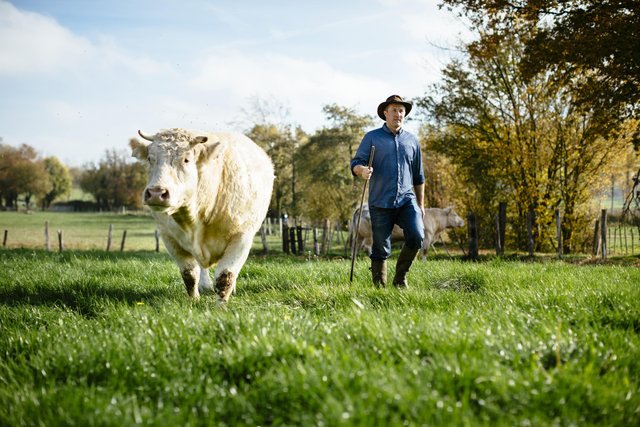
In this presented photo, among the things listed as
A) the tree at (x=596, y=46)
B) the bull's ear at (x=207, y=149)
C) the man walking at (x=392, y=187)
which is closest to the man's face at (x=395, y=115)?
the man walking at (x=392, y=187)

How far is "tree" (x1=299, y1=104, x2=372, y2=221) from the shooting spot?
114ft

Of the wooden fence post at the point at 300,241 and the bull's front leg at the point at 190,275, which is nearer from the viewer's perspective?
the bull's front leg at the point at 190,275

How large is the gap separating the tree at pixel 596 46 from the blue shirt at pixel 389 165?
307 inches

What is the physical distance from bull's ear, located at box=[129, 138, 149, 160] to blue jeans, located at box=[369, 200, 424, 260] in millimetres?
2889

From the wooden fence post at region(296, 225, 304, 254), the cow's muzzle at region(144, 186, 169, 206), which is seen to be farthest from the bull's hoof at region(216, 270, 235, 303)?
the wooden fence post at region(296, 225, 304, 254)

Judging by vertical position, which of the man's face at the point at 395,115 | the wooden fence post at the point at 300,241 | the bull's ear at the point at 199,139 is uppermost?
the man's face at the point at 395,115

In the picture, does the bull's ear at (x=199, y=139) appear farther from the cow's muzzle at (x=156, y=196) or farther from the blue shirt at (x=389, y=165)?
the blue shirt at (x=389, y=165)

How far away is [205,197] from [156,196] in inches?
37.1

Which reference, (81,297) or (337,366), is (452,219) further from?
(337,366)

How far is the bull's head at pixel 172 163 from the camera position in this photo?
4.29 meters

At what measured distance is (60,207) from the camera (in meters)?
91.4

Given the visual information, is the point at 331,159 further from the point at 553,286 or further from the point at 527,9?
the point at 553,286

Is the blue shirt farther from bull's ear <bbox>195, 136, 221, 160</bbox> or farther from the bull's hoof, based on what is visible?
the bull's hoof

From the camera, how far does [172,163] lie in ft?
14.9
